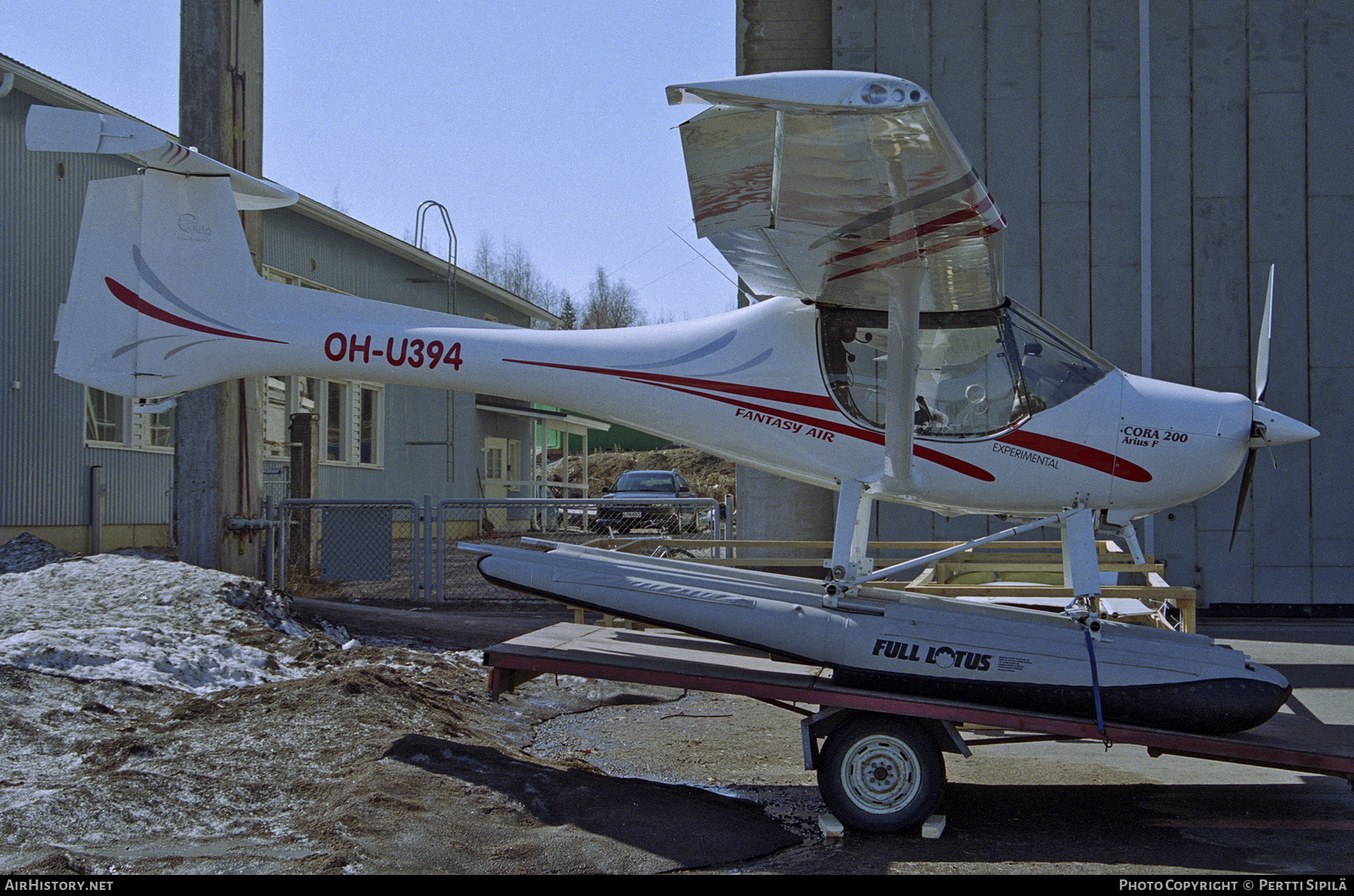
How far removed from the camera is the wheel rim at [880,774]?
4.96 m

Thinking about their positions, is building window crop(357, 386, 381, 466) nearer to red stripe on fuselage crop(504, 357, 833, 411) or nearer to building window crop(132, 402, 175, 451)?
building window crop(132, 402, 175, 451)

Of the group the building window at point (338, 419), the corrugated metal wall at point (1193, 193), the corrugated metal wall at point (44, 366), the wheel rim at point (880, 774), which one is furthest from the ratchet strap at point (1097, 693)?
the building window at point (338, 419)

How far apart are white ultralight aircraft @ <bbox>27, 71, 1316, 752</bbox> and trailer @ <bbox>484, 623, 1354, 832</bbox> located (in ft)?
0.42

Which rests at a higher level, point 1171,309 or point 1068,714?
point 1171,309

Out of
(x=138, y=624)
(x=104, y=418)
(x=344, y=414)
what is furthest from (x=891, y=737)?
(x=344, y=414)

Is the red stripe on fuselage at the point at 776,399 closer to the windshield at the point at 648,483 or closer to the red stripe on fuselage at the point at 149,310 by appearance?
the red stripe on fuselage at the point at 149,310

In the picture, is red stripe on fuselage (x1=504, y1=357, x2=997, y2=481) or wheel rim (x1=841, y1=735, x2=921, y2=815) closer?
wheel rim (x1=841, y1=735, x2=921, y2=815)

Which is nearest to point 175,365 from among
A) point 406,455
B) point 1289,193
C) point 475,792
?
point 475,792

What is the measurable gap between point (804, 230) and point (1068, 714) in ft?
8.88

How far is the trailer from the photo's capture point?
4.88 m

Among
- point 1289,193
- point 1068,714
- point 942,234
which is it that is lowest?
point 1068,714

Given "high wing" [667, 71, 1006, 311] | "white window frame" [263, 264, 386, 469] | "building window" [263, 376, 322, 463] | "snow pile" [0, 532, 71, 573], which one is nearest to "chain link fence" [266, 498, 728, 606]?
"snow pile" [0, 532, 71, 573]

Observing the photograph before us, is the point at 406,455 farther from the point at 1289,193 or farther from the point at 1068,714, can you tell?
the point at 1068,714
